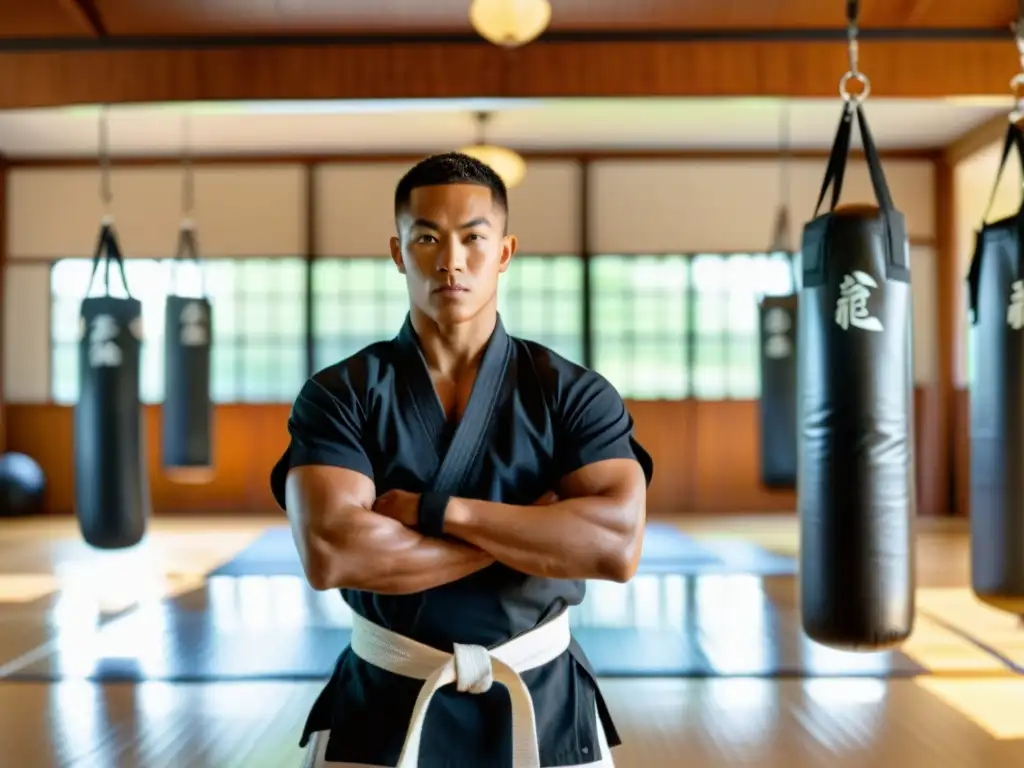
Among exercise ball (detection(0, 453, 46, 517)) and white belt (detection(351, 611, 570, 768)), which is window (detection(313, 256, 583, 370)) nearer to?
exercise ball (detection(0, 453, 46, 517))

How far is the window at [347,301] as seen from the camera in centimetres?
933

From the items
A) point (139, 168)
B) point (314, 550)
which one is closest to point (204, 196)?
point (139, 168)

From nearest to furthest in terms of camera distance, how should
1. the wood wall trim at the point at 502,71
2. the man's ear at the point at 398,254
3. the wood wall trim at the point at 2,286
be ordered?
the man's ear at the point at 398,254
the wood wall trim at the point at 502,71
the wood wall trim at the point at 2,286

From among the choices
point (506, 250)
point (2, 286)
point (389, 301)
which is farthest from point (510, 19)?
point (2, 286)

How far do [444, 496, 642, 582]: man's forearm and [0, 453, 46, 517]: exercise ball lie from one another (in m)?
8.93

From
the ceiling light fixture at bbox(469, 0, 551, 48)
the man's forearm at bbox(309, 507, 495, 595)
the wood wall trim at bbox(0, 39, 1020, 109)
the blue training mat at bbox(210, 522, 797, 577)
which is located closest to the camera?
the man's forearm at bbox(309, 507, 495, 595)

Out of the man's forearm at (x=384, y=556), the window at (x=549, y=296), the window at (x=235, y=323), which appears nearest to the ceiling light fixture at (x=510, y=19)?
the man's forearm at (x=384, y=556)

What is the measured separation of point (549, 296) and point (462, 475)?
811 centimetres

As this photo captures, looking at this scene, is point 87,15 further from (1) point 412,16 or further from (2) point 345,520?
Result: (2) point 345,520

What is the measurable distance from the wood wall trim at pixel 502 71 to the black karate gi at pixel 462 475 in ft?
9.28

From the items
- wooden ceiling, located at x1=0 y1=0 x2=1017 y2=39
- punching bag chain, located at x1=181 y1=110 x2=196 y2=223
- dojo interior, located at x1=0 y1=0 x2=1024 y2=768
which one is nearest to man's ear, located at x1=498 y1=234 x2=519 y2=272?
dojo interior, located at x1=0 y1=0 x2=1024 y2=768

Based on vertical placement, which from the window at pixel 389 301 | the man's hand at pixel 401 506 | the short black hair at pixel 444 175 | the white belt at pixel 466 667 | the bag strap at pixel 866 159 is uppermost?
the window at pixel 389 301

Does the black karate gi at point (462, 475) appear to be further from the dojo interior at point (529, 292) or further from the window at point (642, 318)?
the window at point (642, 318)

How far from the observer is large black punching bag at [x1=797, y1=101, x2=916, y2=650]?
2.23m
